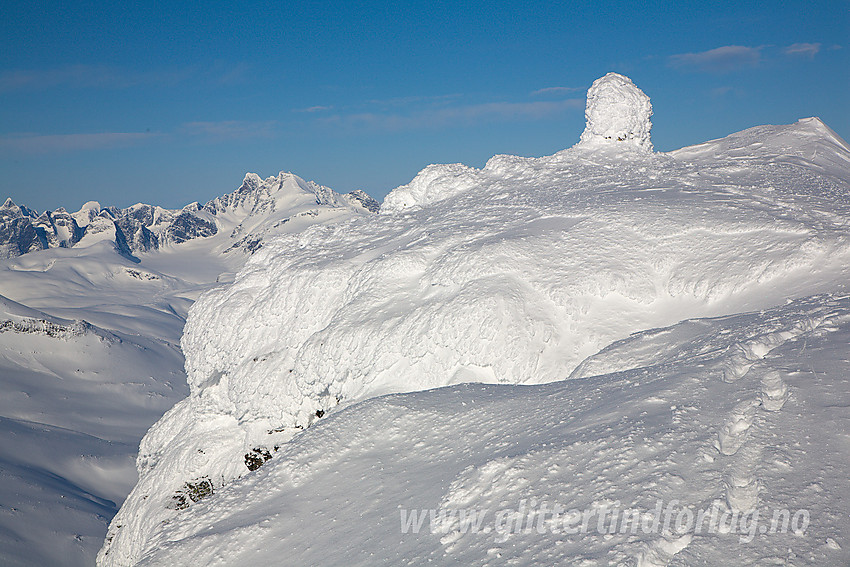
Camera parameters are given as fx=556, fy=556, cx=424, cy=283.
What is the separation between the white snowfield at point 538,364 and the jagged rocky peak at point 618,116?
133 millimetres

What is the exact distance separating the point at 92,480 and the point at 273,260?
7309 centimetres

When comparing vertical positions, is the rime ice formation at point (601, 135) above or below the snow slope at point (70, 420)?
above

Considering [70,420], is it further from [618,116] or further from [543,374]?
[543,374]

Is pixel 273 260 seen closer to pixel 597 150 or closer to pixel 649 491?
pixel 597 150

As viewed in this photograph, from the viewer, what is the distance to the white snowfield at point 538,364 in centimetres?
759

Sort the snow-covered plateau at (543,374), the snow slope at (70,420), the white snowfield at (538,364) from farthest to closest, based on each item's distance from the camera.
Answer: the snow slope at (70,420)
the white snowfield at (538,364)
the snow-covered plateau at (543,374)

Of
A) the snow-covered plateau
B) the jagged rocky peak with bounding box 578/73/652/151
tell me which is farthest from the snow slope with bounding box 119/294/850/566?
the jagged rocky peak with bounding box 578/73/652/151

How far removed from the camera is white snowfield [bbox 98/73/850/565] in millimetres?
7590

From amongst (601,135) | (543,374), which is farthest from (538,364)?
(601,135)

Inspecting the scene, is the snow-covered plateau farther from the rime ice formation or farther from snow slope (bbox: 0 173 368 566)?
snow slope (bbox: 0 173 368 566)

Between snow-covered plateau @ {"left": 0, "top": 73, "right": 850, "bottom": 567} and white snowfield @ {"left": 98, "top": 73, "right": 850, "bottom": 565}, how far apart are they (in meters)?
0.06

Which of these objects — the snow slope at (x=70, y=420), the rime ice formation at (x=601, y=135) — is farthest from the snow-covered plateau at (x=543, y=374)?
the snow slope at (x=70, y=420)

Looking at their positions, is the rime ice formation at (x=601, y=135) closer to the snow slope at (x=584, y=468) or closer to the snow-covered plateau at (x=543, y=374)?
the snow-covered plateau at (x=543, y=374)

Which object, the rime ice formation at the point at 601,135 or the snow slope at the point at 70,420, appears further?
the snow slope at the point at 70,420
